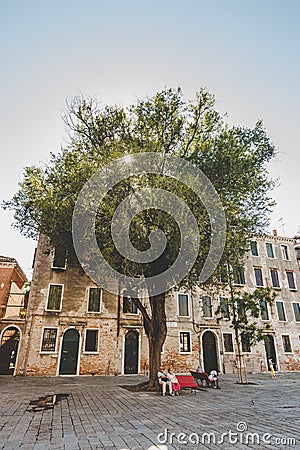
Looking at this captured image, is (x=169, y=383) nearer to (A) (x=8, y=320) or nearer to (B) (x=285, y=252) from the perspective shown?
(A) (x=8, y=320)

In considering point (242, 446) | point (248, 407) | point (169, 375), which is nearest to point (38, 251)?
point (169, 375)

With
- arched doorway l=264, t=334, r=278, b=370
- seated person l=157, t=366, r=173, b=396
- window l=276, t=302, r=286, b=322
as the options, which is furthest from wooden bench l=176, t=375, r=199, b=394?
window l=276, t=302, r=286, b=322

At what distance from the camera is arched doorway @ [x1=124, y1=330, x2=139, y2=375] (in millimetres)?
21719

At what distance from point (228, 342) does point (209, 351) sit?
181 cm

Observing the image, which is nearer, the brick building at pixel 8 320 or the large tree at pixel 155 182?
the large tree at pixel 155 182

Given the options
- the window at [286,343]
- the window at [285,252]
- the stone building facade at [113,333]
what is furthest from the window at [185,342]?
the window at [285,252]

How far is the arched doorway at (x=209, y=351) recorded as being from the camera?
23.5 meters

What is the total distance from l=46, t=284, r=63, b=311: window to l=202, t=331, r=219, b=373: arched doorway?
11600mm

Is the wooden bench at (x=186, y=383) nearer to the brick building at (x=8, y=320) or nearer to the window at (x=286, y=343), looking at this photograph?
the brick building at (x=8, y=320)

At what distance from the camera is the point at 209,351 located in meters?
23.9

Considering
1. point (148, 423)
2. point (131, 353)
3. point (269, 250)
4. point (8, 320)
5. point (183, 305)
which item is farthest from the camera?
point (269, 250)

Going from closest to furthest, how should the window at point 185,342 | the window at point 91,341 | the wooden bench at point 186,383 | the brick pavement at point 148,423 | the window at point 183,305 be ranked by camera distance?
the brick pavement at point 148,423 → the wooden bench at point 186,383 → the window at point 91,341 → the window at point 185,342 → the window at point 183,305
